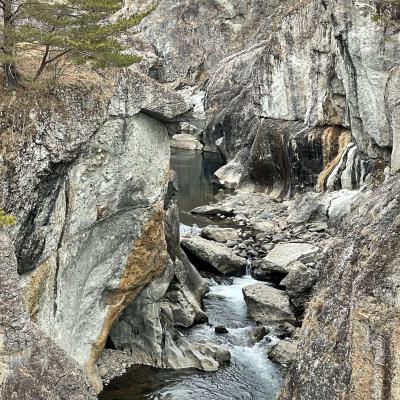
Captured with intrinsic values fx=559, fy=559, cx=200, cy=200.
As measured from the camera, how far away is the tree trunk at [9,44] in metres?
12.6

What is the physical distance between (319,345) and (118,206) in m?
8.01

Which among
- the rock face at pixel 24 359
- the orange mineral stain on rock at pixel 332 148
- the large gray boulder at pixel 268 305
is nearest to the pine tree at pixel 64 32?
the rock face at pixel 24 359

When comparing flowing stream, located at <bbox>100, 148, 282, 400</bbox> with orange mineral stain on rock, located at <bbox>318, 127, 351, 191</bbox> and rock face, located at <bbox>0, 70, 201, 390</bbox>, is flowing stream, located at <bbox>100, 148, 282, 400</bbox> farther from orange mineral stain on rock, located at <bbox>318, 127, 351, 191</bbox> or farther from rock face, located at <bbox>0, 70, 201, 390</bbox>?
orange mineral stain on rock, located at <bbox>318, 127, 351, 191</bbox>

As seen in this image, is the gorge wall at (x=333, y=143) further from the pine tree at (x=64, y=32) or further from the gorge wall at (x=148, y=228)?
the pine tree at (x=64, y=32)

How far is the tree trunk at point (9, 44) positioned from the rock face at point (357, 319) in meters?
8.29

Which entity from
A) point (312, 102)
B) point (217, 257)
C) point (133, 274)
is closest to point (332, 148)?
point (312, 102)

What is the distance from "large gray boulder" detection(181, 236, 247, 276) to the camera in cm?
2639

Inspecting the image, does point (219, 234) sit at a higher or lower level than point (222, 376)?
higher

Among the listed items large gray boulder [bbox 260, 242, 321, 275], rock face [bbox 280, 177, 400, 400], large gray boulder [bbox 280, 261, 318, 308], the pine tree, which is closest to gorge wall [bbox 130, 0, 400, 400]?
rock face [bbox 280, 177, 400, 400]

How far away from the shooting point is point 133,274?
56.4 ft

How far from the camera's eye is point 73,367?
34.1ft

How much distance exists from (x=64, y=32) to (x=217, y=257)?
1525cm

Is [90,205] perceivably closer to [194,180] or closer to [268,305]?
[268,305]

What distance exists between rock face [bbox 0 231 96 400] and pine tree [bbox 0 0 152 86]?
4963 millimetres
